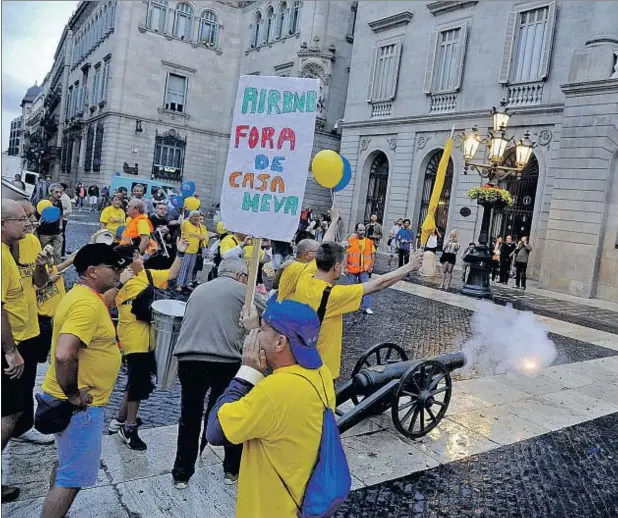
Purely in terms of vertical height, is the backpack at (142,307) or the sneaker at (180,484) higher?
the backpack at (142,307)

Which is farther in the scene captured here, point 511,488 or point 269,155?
point 511,488

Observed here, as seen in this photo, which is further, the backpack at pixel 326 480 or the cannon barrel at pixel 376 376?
the cannon barrel at pixel 376 376

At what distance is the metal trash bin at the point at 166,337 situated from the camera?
3.99m

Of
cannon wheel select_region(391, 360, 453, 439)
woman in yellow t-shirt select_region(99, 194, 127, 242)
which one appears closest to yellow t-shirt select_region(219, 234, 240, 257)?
woman in yellow t-shirt select_region(99, 194, 127, 242)

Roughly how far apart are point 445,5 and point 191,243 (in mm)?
17454

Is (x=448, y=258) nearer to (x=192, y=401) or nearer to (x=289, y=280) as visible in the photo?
(x=289, y=280)

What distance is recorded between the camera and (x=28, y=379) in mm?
3699

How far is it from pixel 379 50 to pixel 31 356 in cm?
2446

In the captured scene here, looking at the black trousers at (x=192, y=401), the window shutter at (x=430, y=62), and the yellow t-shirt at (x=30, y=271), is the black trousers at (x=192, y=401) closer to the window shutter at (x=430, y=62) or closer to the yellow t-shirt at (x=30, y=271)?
the yellow t-shirt at (x=30, y=271)

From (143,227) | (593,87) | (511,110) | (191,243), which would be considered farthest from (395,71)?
(143,227)

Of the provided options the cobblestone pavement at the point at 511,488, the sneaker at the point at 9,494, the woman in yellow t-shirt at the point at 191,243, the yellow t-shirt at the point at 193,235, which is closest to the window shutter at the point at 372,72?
the woman in yellow t-shirt at the point at 191,243

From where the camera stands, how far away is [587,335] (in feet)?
34.2

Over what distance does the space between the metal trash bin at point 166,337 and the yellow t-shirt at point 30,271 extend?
0.80 m

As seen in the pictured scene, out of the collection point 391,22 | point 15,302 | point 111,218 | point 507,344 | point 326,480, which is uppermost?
point 391,22
